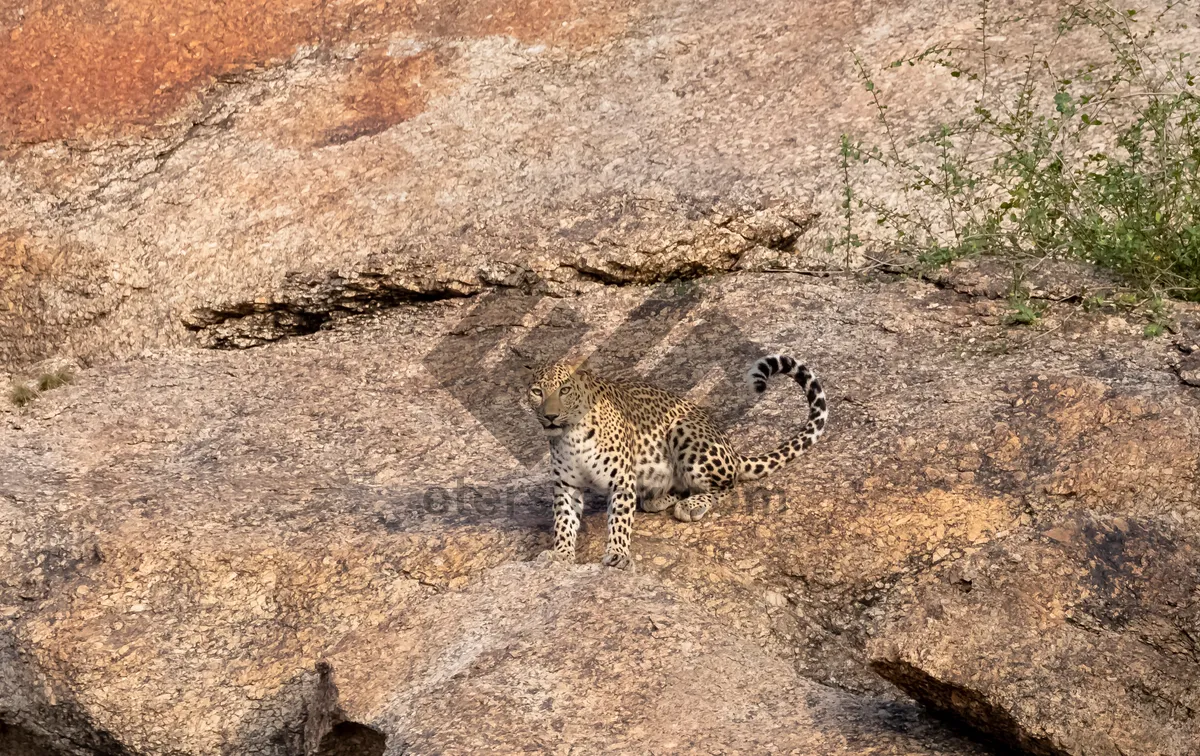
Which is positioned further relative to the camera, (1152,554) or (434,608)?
(434,608)

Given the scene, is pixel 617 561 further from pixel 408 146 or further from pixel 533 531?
pixel 408 146

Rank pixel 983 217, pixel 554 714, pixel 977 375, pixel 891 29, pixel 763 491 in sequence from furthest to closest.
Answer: pixel 891 29
pixel 983 217
pixel 977 375
pixel 763 491
pixel 554 714

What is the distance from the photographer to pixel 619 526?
8312mm

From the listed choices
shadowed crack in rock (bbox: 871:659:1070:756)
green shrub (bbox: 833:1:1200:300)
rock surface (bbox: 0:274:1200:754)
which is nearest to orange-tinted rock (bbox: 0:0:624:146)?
green shrub (bbox: 833:1:1200:300)

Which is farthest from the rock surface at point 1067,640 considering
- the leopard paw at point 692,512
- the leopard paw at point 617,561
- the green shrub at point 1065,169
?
the green shrub at point 1065,169

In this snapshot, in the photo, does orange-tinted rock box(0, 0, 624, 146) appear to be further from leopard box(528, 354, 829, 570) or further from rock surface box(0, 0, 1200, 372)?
leopard box(528, 354, 829, 570)

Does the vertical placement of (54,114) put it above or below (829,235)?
above

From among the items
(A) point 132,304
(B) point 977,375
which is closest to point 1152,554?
(B) point 977,375

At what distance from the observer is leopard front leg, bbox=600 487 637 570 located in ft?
27.0

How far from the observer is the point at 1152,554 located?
741 cm

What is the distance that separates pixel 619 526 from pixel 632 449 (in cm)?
58

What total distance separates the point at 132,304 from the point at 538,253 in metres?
3.75

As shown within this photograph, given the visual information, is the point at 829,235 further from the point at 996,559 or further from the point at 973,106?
the point at 996,559

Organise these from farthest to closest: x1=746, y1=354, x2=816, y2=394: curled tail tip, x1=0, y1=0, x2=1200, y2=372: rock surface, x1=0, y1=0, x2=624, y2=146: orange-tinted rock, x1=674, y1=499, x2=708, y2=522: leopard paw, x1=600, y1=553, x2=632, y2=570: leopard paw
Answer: x1=0, y1=0, x2=624, y2=146: orange-tinted rock < x1=0, y1=0, x2=1200, y2=372: rock surface < x1=746, y1=354, x2=816, y2=394: curled tail tip < x1=674, y1=499, x2=708, y2=522: leopard paw < x1=600, y1=553, x2=632, y2=570: leopard paw
